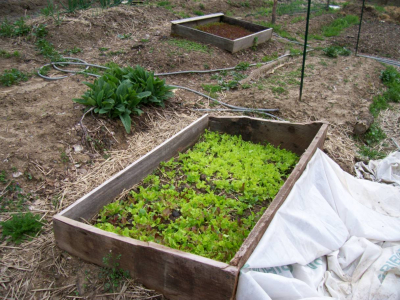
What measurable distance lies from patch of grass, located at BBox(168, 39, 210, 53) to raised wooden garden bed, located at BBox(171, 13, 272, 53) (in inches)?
9.3

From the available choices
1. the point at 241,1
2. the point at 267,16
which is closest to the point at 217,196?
the point at 267,16

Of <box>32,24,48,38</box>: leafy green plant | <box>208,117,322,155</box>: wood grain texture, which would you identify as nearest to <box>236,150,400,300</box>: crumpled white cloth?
<box>208,117,322,155</box>: wood grain texture

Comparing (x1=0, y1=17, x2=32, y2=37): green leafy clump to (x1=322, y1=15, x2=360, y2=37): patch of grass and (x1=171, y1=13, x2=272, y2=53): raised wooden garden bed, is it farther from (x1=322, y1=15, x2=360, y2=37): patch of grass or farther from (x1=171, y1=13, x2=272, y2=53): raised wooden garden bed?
(x1=322, y1=15, x2=360, y2=37): patch of grass

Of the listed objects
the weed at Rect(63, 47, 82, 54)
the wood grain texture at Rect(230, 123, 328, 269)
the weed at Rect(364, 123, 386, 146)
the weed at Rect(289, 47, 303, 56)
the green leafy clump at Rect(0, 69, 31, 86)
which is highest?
the weed at Rect(63, 47, 82, 54)

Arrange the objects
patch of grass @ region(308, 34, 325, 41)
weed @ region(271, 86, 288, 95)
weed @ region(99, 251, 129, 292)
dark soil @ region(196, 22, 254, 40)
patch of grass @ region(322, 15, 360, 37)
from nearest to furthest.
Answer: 1. weed @ region(99, 251, 129, 292)
2. weed @ region(271, 86, 288, 95)
3. dark soil @ region(196, 22, 254, 40)
4. patch of grass @ region(308, 34, 325, 41)
5. patch of grass @ region(322, 15, 360, 37)

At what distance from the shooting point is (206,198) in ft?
9.15

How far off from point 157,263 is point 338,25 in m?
9.78

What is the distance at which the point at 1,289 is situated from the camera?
223 centimetres

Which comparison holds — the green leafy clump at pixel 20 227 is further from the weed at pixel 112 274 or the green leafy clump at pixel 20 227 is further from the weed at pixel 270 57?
the weed at pixel 270 57

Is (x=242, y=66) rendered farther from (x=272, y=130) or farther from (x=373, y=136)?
(x=272, y=130)

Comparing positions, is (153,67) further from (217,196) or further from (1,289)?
(1,289)

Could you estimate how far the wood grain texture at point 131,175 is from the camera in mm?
2446

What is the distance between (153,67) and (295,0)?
9416mm

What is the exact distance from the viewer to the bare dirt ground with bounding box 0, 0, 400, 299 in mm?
2348
